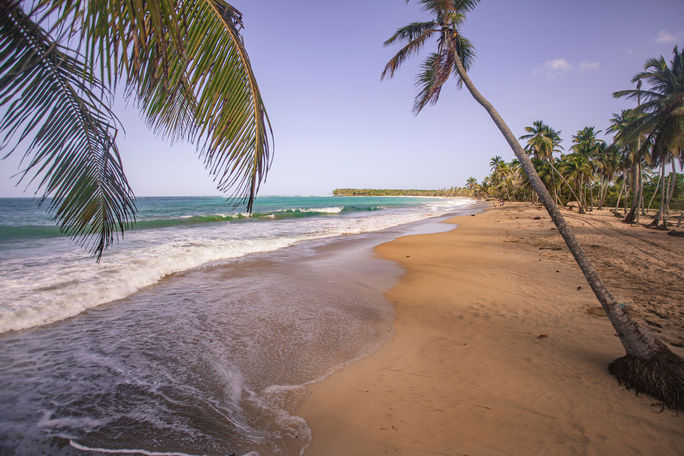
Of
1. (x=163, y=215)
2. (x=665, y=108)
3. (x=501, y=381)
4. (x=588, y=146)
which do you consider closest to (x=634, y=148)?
(x=665, y=108)

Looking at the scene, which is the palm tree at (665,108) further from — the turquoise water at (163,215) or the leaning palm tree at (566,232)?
the turquoise water at (163,215)

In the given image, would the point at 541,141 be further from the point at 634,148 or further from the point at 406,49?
the point at 406,49

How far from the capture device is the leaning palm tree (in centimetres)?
288

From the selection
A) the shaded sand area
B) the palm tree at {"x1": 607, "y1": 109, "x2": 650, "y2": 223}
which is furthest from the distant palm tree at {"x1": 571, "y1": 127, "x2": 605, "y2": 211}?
the shaded sand area

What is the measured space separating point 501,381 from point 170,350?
4.44 metres

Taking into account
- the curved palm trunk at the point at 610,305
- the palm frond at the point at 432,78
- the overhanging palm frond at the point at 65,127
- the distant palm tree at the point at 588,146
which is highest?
the distant palm tree at the point at 588,146

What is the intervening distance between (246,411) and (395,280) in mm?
5576

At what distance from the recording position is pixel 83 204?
207 centimetres

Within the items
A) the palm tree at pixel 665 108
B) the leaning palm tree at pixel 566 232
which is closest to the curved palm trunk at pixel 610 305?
the leaning palm tree at pixel 566 232

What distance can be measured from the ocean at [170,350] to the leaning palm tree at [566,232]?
2912mm

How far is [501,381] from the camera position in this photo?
3365 mm

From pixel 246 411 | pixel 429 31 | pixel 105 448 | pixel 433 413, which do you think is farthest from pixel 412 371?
pixel 429 31

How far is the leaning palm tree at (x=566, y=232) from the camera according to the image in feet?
9.46

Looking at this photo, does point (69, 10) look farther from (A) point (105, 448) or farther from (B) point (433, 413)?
(B) point (433, 413)
